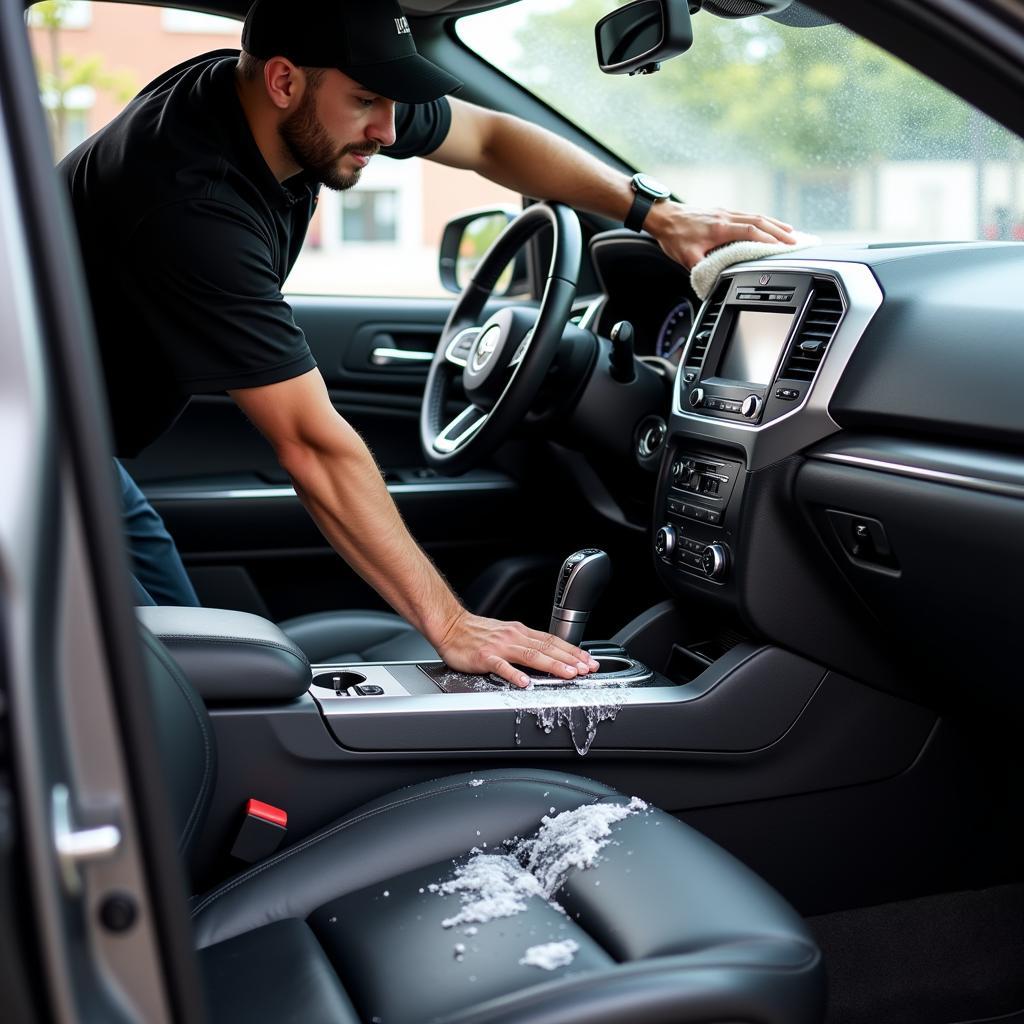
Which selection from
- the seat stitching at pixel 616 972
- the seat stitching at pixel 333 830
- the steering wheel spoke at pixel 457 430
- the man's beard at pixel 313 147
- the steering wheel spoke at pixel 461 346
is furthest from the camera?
Result: the steering wheel spoke at pixel 461 346

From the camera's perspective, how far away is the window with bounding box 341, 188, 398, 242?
4223mm

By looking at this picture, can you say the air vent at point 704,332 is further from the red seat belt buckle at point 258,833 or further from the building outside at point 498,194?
the red seat belt buckle at point 258,833

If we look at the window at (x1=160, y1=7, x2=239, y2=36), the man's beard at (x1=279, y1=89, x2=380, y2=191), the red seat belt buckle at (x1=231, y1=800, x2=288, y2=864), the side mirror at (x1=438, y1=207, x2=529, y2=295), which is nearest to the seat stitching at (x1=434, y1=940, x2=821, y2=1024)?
the red seat belt buckle at (x1=231, y1=800, x2=288, y2=864)

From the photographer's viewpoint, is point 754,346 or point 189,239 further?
point 754,346

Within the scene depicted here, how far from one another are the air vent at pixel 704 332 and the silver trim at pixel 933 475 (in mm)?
352

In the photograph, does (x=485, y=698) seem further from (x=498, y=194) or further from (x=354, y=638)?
(x=498, y=194)

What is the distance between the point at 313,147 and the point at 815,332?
775mm

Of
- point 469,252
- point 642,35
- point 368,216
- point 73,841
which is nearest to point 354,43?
point 642,35

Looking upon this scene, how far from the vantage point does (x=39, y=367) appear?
0.73 metres

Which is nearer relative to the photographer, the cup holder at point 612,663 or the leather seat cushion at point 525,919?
the leather seat cushion at point 525,919

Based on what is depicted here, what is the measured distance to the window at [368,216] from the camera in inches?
166

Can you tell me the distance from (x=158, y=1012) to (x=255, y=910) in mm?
535

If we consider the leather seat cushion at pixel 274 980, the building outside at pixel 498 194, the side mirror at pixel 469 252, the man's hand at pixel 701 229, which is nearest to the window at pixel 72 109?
the building outside at pixel 498 194

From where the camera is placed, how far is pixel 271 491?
9.49ft
